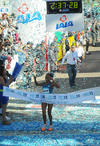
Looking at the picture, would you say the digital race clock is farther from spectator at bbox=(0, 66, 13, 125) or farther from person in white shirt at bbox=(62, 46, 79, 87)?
spectator at bbox=(0, 66, 13, 125)

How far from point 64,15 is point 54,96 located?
6.03 metres

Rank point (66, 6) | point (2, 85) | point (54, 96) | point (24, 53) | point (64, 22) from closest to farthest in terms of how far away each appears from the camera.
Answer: point (54, 96), point (2, 85), point (66, 6), point (64, 22), point (24, 53)

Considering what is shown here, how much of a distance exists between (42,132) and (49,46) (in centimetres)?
889

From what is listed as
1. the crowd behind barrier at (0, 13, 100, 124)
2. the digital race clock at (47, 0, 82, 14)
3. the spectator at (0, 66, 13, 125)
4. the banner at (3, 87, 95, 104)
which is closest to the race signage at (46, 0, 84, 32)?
the digital race clock at (47, 0, 82, 14)

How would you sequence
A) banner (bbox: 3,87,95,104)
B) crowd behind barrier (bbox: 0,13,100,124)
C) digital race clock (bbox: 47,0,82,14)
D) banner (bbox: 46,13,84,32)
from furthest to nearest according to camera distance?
banner (bbox: 46,13,84,32) → digital race clock (bbox: 47,0,82,14) → crowd behind barrier (bbox: 0,13,100,124) → banner (bbox: 3,87,95,104)

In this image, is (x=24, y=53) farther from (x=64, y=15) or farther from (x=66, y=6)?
(x=66, y=6)

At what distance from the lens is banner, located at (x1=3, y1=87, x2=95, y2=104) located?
944 cm

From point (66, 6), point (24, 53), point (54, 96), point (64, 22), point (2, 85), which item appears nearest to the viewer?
point (54, 96)

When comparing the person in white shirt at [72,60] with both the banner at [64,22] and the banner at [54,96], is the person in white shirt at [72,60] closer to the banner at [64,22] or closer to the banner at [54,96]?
the banner at [64,22]

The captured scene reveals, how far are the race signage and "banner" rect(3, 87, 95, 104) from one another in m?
5.50

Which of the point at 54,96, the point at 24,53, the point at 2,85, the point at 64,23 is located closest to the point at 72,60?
the point at 64,23

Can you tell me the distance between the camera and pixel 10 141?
8844mm

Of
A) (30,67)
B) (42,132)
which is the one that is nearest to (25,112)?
(42,132)

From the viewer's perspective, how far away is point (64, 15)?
1486cm
